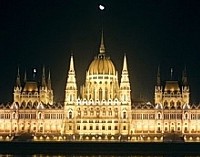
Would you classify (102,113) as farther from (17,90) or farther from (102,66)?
(17,90)

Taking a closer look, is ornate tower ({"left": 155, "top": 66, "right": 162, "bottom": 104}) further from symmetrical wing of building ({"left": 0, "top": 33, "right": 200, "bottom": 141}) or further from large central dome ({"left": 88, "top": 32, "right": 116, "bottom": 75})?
large central dome ({"left": 88, "top": 32, "right": 116, "bottom": 75})

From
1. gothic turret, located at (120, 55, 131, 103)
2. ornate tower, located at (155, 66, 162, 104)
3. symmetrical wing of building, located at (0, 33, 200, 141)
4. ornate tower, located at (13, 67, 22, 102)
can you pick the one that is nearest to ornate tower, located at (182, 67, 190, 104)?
symmetrical wing of building, located at (0, 33, 200, 141)

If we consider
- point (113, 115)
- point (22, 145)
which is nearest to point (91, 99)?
point (113, 115)

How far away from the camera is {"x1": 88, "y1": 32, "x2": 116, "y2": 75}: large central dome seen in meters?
90.9

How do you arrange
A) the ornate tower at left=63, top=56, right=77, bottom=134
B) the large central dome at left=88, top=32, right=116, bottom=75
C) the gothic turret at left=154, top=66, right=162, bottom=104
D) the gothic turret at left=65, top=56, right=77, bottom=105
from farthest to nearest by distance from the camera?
1. the large central dome at left=88, top=32, right=116, bottom=75
2. the gothic turret at left=154, top=66, right=162, bottom=104
3. the gothic turret at left=65, top=56, right=77, bottom=105
4. the ornate tower at left=63, top=56, right=77, bottom=134

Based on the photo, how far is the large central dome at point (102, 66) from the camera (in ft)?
298

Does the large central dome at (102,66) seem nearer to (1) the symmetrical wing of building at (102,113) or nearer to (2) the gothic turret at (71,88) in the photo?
(1) the symmetrical wing of building at (102,113)

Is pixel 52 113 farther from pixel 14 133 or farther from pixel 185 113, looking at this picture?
pixel 185 113

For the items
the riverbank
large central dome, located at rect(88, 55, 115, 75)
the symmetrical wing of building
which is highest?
large central dome, located at rect(88, 55, 115, 75)

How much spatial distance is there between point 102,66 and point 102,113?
6.28 meters

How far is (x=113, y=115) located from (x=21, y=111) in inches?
403

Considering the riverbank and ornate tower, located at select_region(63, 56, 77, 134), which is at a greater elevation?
ornate tower, located at select_region(63, 56, 77, 134)

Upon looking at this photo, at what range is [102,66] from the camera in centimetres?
9119

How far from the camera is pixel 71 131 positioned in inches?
3428
